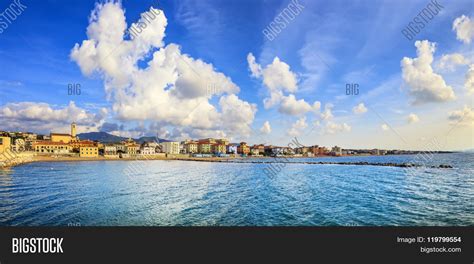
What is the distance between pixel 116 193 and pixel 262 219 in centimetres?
1182

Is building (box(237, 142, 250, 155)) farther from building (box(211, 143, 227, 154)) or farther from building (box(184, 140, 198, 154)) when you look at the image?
building (box(184, 140, 198, 154))

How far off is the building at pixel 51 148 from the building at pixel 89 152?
4628mm

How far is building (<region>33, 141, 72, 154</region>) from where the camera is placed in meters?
76.1

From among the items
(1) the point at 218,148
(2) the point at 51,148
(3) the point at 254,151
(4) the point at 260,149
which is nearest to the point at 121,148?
(2) the point at 51,148

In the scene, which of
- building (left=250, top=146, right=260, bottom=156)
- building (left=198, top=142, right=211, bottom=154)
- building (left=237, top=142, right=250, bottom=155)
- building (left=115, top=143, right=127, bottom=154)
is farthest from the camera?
building (left=250, top=146, right=260, bottom=156)

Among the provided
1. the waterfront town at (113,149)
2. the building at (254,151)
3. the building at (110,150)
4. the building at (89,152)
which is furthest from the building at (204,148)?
the building at (89,152)

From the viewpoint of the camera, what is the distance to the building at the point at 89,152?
7675cm

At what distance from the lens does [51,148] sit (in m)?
77.3

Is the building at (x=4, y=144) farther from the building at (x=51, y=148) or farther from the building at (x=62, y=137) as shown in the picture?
the building at (x=62, y=137)

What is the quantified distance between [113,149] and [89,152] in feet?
33.4

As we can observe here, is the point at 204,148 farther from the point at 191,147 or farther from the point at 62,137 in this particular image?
the point at 62,137

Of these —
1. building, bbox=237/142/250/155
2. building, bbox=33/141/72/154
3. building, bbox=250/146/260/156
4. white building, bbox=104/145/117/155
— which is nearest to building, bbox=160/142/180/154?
white building, bbox=104/145/117/155
